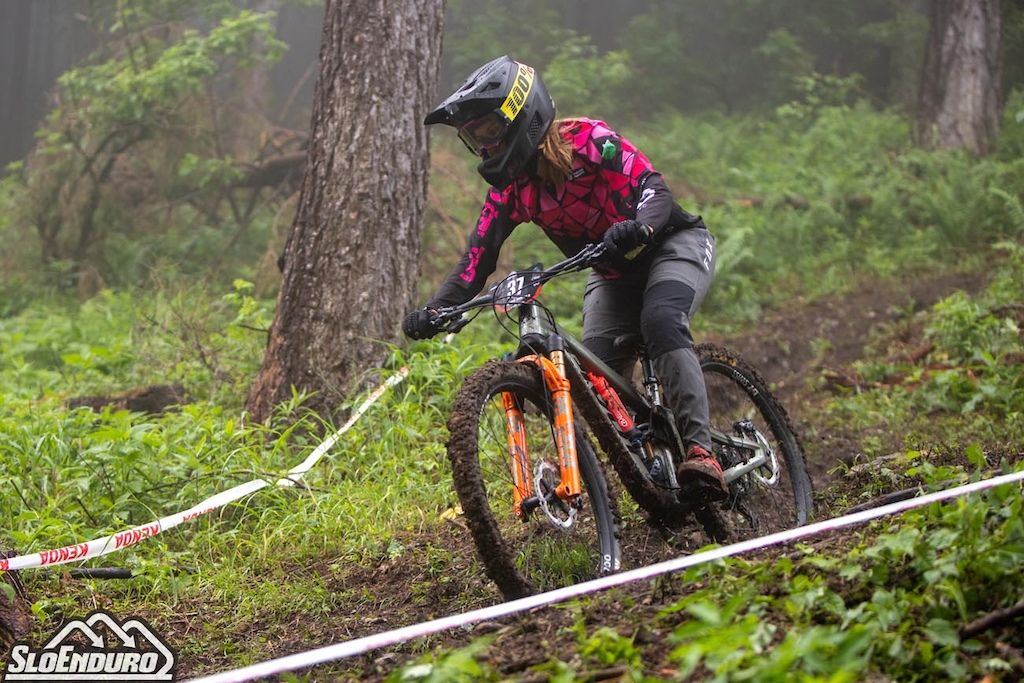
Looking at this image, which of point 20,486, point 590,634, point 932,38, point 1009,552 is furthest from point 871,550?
point 932,38

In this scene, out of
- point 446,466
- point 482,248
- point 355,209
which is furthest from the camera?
point 355,209

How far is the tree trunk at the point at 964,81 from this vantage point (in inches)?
546

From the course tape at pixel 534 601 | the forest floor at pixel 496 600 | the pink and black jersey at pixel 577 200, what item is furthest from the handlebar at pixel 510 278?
the course tape at pixel 534 601

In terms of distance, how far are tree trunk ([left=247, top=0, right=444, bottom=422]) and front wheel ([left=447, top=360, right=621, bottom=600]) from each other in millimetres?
2295

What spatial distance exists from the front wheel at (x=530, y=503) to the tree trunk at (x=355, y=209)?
2.29m

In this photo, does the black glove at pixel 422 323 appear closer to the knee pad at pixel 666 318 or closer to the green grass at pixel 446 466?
the knee pad at pixel 666 318

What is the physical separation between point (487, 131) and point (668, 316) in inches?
46.8

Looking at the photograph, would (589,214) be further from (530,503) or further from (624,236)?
(530,503)

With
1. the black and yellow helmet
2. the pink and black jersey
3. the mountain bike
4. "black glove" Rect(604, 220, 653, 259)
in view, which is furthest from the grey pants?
the black and yellow helmet

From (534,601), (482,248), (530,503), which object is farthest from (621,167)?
(534,601)

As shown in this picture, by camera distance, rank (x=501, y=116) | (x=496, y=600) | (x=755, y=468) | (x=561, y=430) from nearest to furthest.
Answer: (x=561, y=430) → (x=496, y=600) → (x=501, y=116) → (x=755, y=468)

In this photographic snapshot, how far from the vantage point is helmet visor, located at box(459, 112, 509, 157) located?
4.52 metres

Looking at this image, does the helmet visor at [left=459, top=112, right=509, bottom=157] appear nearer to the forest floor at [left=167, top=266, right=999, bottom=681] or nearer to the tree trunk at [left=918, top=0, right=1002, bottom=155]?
the forest floor at [left=167, top=266, right=999, bottom=681]

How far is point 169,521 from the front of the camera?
5176 mm
